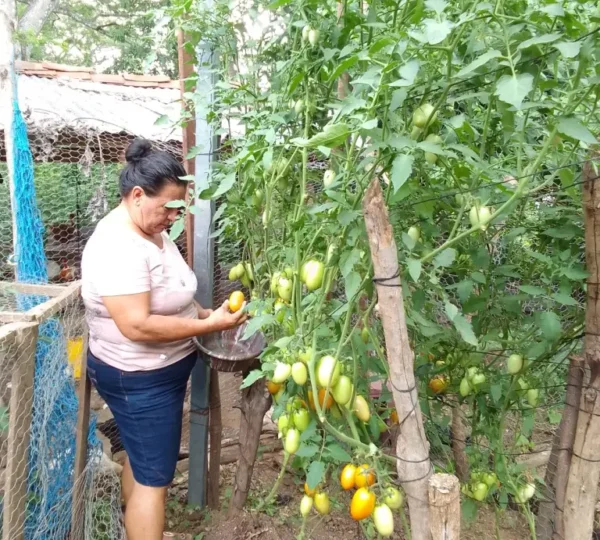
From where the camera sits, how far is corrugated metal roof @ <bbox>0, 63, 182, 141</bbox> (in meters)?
3.34

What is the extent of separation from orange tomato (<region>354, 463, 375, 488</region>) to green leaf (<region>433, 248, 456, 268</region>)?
517 millimetres

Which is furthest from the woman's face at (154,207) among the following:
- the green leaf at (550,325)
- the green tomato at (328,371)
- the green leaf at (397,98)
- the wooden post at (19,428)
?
the green leaf at (550,325)

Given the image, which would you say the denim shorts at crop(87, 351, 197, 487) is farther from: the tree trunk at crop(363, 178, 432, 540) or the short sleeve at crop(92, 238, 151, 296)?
the tree trunk at crop(363, 178, 432, 540)

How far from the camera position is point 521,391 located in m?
1.58

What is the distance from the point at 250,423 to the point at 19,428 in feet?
2.86

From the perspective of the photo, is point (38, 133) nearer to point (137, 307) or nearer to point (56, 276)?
point (56, 276)

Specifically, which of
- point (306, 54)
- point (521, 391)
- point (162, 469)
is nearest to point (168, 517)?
point (162, 469)

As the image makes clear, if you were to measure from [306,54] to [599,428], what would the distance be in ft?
4.11

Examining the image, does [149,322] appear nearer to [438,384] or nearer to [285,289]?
[285,289]

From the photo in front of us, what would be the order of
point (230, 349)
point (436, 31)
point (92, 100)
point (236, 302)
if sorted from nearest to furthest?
point (436, 31), point (236, 302), point (230, 349), point (92, 100)

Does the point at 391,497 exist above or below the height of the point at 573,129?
below

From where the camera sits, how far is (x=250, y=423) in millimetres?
2137

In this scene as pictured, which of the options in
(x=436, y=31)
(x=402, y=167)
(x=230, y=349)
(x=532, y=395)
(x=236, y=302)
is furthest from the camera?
(x=230, y=349)

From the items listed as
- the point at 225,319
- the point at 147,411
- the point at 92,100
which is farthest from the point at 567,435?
the point at 92,100
